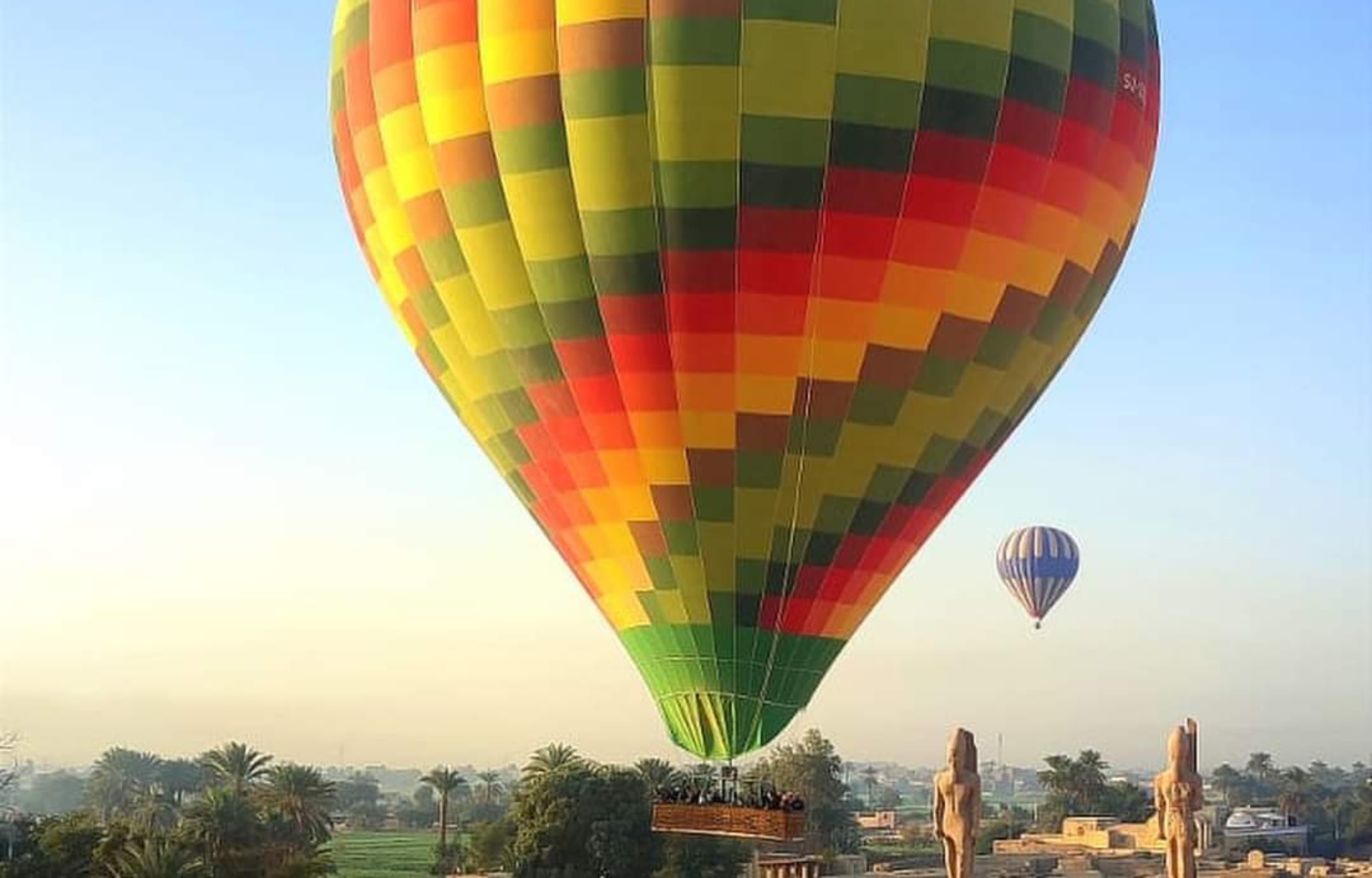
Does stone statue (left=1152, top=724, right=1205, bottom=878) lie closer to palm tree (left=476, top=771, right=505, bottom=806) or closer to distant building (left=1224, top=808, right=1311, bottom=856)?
distant building (left=1224, top=808, right=1311, bottom=856)

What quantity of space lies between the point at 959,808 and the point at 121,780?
159815mm

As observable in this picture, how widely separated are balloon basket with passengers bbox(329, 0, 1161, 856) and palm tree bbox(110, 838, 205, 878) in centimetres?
2007

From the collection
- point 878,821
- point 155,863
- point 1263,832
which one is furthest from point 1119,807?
point 155,863

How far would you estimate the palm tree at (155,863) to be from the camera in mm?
40188

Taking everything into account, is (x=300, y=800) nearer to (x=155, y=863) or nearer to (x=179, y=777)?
(x=155, y=863)

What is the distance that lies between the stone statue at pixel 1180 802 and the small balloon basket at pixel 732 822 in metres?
5.20

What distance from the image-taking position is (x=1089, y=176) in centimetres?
2473

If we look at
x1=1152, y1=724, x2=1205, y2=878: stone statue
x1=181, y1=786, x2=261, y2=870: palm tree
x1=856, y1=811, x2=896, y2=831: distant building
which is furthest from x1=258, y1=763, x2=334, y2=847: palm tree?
x1=856, y1=811, x2=896, y2=831: distant building

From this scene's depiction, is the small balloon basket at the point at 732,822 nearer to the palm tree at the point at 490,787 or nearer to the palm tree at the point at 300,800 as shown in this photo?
the palm tree at the point at 300,800

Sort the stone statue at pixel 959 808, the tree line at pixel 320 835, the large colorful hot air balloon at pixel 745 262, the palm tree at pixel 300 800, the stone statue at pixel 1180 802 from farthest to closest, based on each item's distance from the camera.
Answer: the palm tree at pixel 300 800 → the tree line at pixel 320 835 → the large colorful hot air balloon at pixel 745 262 → the stone statue at pixel 1180 802 → the stone statue at pixel 959 808

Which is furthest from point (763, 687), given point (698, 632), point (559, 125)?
point (559, 125)

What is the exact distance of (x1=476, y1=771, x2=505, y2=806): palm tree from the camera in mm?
167875

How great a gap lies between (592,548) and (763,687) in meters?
3.26

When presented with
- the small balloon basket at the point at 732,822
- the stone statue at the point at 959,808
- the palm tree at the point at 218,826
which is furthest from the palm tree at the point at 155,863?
the stone statue at the point at 959,808
